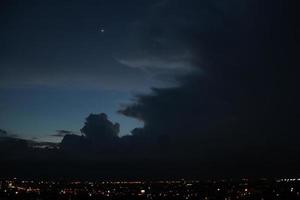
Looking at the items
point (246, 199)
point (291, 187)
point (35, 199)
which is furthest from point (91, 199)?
point (291, 187)

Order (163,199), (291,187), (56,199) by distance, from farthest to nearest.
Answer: (291,187) < (163,199) < (56,199)

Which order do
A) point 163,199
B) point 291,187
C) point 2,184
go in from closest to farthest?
point 163,199 → point 2,184 → point 291,187

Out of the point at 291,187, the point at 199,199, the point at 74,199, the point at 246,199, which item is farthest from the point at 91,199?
the point at 291,187

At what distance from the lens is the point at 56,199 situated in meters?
128

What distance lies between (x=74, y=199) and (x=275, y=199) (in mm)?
50214

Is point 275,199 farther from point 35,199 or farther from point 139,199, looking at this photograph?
point 35,199

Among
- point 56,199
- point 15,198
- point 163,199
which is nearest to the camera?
point 15,198

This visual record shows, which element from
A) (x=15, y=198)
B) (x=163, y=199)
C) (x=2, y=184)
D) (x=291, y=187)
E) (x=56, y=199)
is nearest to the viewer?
(x=15, y=198)

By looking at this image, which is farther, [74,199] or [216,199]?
[216,199]

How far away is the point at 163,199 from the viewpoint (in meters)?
138

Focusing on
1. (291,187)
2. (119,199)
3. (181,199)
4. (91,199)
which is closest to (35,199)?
(91,199)

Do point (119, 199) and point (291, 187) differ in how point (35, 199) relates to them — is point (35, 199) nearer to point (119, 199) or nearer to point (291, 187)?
point (119, 199)

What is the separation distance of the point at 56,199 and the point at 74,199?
16.9ft

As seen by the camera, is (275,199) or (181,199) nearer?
(275,199)
